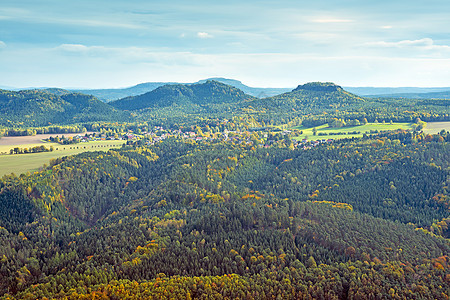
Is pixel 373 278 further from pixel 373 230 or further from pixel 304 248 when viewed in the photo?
pixel 373 230

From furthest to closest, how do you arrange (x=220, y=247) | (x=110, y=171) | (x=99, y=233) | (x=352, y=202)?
1. (x=110, y=171)
2. (x=352, y=202)
3. (x=99, y=233)
4. (x=220, y=247)

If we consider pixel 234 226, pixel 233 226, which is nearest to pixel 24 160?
pixel 233 226

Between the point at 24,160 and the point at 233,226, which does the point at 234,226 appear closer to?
the point at 233,226

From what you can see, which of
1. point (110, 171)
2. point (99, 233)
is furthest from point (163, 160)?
point (99, 233)

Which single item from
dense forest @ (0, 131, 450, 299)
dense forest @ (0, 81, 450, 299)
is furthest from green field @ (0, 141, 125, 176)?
dense forest @ (0, 131, 450, 299)

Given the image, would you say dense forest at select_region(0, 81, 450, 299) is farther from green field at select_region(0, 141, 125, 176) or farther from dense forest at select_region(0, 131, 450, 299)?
green field at select_region(0, 141, 125, 176)

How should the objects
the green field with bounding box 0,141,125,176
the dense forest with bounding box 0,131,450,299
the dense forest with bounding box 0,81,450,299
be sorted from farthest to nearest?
1. the green field with bounding box 0,141,125,176
2. the dense forest with bounding box 0,131,450,299
3. the dense forest with bounding box 0,81,450,299

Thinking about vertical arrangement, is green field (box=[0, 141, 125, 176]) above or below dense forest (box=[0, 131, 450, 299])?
above

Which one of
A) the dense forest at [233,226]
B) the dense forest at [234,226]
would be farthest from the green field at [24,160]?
the dense forest at [234,226]
